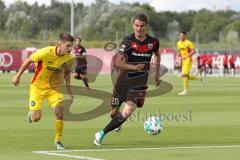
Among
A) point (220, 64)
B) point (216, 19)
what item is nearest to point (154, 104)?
point (220, 64)

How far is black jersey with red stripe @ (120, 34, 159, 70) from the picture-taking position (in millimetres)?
13945

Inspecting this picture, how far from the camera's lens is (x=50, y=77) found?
46.5ft

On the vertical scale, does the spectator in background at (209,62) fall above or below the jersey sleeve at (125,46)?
below

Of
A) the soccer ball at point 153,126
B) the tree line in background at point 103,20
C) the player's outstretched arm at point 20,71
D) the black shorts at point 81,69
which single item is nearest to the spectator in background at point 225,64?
the black shorts at point 81,69

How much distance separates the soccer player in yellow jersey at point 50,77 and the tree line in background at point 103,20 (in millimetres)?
80978

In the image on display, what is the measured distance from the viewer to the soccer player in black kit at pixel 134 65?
1386 centimetres

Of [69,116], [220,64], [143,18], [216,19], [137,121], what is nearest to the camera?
[143,18]

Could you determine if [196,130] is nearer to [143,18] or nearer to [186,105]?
[143,18]

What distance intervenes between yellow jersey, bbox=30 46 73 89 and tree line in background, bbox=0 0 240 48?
3187 inches

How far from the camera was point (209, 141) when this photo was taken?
14.7 m

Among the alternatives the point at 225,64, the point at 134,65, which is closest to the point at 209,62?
the point at 225,64

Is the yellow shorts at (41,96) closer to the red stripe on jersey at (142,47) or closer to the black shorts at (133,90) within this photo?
the black shorts at (133,90)

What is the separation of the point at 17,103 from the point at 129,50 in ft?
39.8

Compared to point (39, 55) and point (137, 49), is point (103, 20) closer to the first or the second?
point (137, 49)
